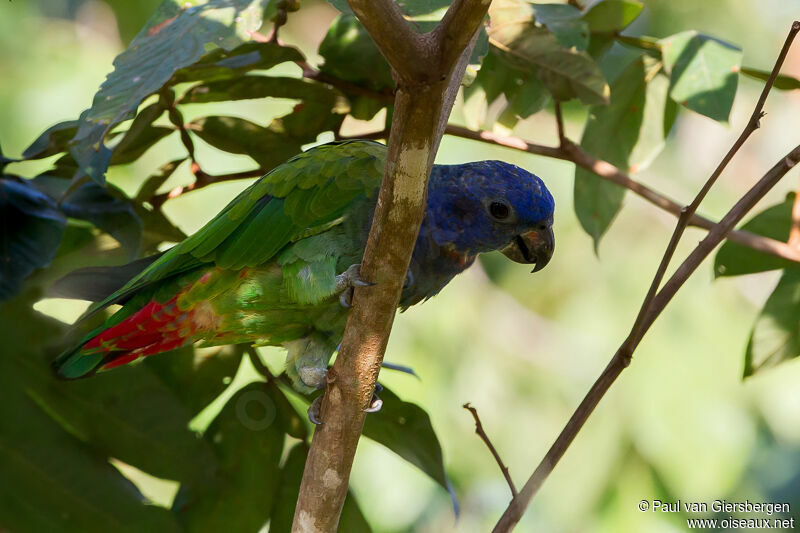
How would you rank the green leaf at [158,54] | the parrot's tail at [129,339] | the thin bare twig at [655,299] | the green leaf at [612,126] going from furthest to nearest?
1. the green leaf at [612,126]
2. the parrot's tail at [129,339]
3. the green leaf at [158,54]
4. the thin bare twig at [655,299]

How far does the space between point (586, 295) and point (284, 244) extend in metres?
4.57

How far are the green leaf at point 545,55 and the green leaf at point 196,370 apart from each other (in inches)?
54.3

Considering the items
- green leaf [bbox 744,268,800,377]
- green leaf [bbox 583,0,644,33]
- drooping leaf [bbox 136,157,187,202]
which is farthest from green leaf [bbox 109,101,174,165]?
green leaf [bbox 744,268,800,377]

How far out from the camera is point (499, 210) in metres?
2.36

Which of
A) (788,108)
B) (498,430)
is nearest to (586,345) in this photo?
(498,430)

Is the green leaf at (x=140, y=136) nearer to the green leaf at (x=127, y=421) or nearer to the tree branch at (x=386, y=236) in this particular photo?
the green leaf at (x=127, y=421)

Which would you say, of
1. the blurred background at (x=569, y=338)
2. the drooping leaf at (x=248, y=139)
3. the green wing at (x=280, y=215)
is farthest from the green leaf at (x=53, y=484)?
the blurred background at (x=569, y=338)

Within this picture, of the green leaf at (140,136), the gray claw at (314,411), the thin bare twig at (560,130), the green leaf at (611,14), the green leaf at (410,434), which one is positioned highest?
the green leaf at (611,14)

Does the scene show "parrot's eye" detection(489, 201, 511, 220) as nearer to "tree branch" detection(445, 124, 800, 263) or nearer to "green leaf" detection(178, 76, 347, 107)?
"tree branch" detection(445, 124, 800, 263)

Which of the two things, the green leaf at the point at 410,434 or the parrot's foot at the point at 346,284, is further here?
the green leaf at the point at 410,434

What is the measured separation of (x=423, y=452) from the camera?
2.33 metres

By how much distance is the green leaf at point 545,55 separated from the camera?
2.35 meters

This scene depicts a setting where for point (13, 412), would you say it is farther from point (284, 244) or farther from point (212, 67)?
point (212, 67)

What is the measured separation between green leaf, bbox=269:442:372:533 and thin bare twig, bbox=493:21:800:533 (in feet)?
2.44
